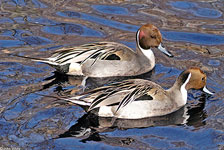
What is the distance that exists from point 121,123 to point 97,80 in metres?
1.94

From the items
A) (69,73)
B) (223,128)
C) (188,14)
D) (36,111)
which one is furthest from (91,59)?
(188,14)

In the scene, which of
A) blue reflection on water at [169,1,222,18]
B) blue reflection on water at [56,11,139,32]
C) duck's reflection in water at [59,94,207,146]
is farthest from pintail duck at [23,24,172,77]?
blue reflection on water at [169,1,222,18]

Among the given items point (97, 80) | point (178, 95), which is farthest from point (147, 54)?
point (178, 95)

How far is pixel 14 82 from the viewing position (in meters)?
8.34

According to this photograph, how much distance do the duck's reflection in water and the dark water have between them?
1 cm

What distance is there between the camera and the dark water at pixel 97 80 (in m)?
6.80

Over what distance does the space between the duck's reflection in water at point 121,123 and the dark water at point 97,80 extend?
0.01 meters

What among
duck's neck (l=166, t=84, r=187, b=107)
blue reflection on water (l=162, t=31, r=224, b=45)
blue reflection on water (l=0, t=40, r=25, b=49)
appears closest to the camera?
duck's neck (l=166, t=84, r=187, b=107)

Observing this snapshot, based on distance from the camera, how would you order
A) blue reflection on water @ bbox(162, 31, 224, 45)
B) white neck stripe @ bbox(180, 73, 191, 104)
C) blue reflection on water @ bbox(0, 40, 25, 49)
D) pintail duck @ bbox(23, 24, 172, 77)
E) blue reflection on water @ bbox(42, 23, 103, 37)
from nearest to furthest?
white neck stripe @ bbox(180, 73, 191, 104), pintail duck @ bbox(23, 24, 172, 77), blue reflection on water @ bbox(0, 40, 25, 49), blue reflection on water @ bbox(162, 31, 224, 45), blue reflection on water @ bbox(42, 23, 103, 37)

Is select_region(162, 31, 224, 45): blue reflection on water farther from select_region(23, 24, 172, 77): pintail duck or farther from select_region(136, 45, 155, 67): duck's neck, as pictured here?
select_region(23, 24, 172, 77): pintail duck

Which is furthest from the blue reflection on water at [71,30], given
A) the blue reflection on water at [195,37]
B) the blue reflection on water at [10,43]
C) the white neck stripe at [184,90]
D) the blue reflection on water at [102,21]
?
the white neck stripe at [184,90]

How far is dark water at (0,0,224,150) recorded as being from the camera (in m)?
6.80

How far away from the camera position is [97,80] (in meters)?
9.07

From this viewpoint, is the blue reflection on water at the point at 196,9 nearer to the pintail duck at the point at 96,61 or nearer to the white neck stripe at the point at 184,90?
the pintail duck at the point at 96,61
